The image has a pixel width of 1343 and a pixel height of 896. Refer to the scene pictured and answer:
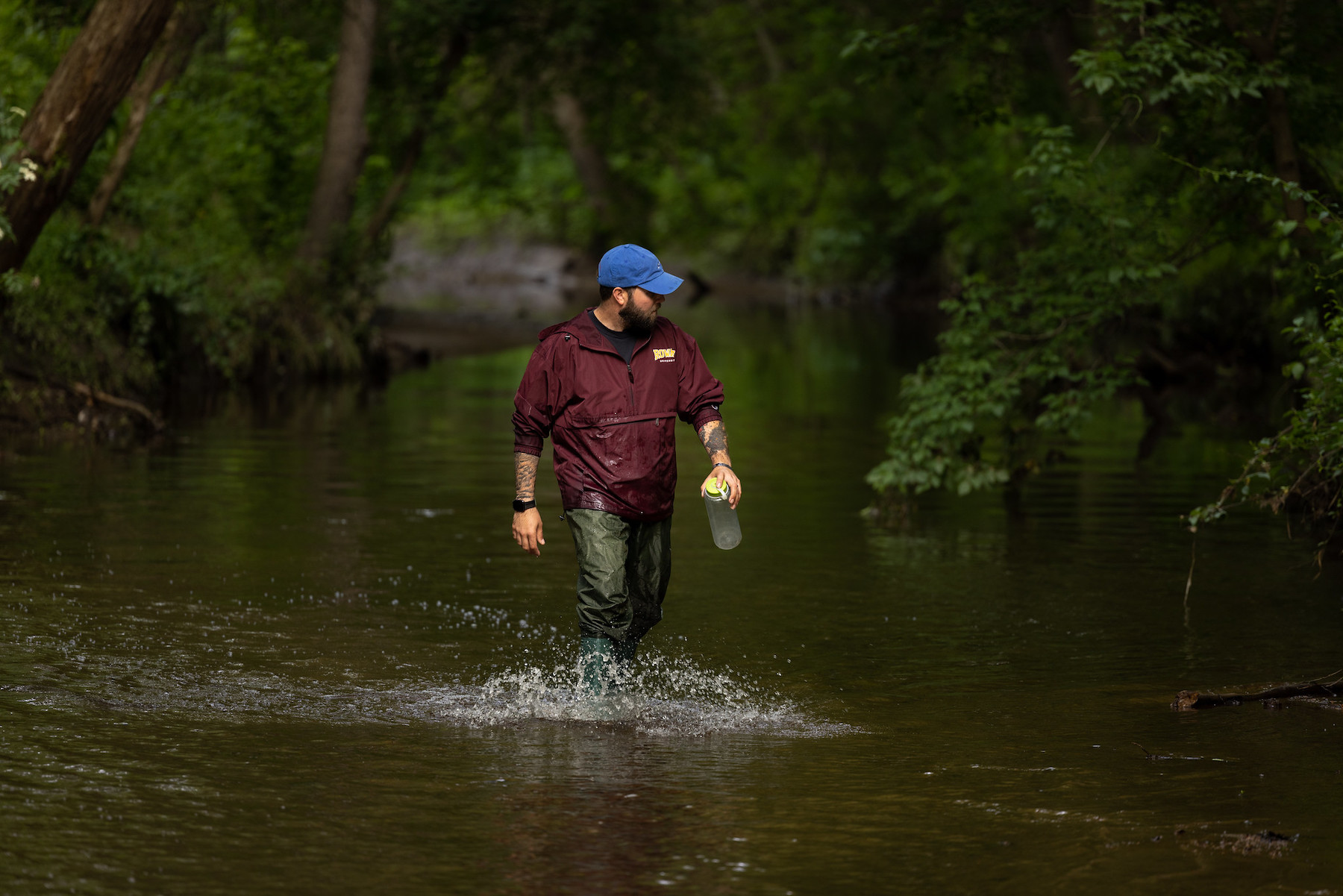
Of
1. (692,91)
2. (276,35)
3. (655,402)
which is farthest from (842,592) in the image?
(692,91)

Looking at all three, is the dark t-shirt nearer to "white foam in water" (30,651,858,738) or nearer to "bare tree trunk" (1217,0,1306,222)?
"white foam in water" (30,651,858,738)

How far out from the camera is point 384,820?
579 centimetres

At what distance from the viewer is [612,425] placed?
7184 millimetres

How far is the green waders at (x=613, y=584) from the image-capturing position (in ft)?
23.8

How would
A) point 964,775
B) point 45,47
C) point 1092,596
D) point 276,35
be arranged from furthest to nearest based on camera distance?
point 276,35 < point 45,47 < point 1092,596 < point 964,775

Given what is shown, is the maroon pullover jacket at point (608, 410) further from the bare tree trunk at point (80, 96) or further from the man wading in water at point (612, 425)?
the bare tree trunk at point (80, 96)

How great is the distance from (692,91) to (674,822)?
91.5 feet

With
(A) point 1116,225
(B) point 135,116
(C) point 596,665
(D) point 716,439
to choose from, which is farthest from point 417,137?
(C) point 596,665

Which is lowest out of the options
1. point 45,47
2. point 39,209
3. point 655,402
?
point 655,402

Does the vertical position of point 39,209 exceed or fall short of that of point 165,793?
it exceeds it

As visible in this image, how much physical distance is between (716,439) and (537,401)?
71cm

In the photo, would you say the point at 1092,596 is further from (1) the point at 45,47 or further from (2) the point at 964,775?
(1) the point at 45,47

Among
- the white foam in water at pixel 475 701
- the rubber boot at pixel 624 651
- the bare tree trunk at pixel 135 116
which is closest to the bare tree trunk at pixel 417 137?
the bare tree trunk at pixel 135 116

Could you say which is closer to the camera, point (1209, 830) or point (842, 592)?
point (1209, 830)
